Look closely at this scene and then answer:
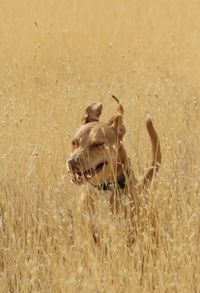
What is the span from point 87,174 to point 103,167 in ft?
0.29

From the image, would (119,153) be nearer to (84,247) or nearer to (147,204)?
(147,204)

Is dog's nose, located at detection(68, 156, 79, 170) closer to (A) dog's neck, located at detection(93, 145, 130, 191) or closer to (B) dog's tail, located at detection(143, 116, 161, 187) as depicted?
(A) dog's neck, located at detection(93, 145, 130, 191)

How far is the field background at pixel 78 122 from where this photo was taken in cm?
326

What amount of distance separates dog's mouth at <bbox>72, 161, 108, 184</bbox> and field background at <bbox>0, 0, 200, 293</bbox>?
160 mm

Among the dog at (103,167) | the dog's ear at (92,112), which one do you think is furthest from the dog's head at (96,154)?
the dog's ear at (92,112)

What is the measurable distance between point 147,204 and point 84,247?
1.49 feet

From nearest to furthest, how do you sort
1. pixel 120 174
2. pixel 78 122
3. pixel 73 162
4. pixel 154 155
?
pixel 73 162, pixel 120 174, pixel 154 155, pixel 78 122

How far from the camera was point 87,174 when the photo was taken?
11.8ft

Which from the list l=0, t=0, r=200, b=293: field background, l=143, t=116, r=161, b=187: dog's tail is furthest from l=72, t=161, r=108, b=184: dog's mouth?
l=143, t=116, r=161, b=187: dog's tail

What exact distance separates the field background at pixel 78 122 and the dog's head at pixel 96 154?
0.17 meters

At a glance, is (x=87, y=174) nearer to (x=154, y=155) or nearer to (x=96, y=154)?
(x=96, y=154)

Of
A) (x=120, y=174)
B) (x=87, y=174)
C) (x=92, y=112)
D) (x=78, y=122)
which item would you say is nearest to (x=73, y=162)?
(x=87, y=174)

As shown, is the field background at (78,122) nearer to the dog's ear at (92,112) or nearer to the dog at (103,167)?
the dog at (103,167)

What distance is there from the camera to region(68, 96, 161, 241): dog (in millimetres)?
3605
